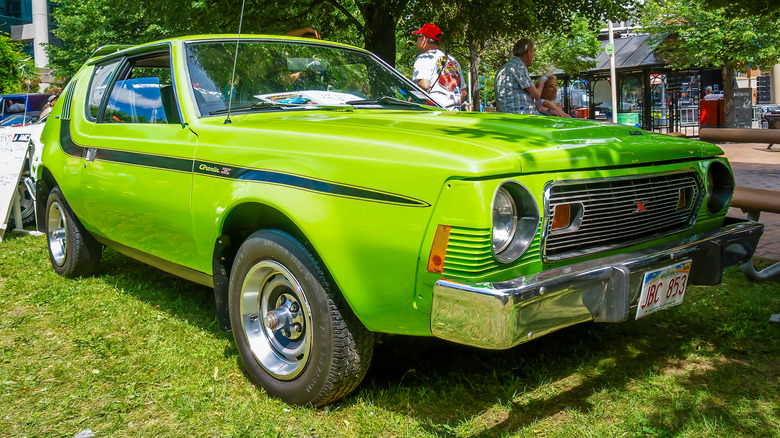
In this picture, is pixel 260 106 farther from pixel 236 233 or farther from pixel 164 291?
pixel 164 291

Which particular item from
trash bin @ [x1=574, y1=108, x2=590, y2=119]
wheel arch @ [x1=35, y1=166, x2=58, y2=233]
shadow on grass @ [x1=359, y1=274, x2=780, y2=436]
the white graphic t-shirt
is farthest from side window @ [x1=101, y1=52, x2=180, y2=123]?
trash bin @ [x1=574, y1=108, x2=590, y2=119]

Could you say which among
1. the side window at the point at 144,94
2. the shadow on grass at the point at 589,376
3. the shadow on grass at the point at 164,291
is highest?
the side window at the point at 144,94

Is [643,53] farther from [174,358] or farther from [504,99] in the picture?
[174,358]

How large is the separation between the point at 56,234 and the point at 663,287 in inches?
187

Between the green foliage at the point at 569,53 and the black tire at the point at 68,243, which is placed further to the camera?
the green foliage at the point at 569,53

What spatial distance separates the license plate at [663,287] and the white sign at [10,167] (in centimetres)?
647

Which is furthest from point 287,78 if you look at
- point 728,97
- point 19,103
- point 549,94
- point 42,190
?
point 728,97

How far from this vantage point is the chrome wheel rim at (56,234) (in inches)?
218

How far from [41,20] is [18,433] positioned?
5545 centimetres

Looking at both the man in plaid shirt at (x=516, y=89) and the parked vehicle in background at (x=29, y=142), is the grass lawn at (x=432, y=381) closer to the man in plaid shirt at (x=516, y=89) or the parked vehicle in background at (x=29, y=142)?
the man in plaid shirt at (x=516, y=89)

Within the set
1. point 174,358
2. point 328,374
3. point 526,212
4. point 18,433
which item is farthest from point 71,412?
point 526,212

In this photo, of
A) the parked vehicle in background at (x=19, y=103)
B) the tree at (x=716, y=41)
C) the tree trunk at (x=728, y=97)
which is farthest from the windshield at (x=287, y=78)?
the tree trunk at (x=728, y=97)

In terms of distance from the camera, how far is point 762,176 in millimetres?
10672

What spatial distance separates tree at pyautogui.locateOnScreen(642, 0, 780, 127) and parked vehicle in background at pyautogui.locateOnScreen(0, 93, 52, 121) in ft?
55.0
